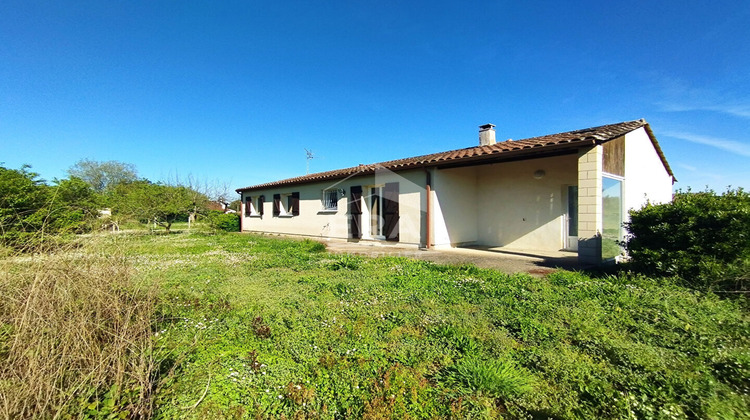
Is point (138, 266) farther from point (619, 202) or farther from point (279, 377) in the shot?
point (619, 202)

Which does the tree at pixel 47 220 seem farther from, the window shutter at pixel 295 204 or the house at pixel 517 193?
the window shutter at pixel 295 204

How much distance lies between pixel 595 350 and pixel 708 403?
800mm

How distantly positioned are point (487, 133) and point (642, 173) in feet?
15.1

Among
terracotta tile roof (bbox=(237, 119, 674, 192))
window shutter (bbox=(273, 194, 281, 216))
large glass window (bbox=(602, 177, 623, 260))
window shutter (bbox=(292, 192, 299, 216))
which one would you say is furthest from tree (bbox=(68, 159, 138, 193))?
large glass window (bbox=(602, 177, 623, 260))

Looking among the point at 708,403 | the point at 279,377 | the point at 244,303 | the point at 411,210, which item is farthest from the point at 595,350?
the point at 411,210

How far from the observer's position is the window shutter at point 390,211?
10.6m

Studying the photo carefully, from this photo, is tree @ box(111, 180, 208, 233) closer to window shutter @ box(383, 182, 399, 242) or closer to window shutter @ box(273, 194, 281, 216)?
window shutter @ box(273, 194, 281, 216)

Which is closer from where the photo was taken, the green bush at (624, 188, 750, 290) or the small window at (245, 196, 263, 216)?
the green bush at (624, 188, 750, 290)

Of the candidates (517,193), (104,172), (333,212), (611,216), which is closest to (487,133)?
(517,193)

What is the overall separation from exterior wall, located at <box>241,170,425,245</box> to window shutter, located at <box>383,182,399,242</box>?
10.1 inches

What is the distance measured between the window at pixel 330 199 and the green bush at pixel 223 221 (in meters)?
A: 8.07

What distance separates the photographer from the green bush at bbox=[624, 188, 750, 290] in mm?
4207

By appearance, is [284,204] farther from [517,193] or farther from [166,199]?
[517,193]

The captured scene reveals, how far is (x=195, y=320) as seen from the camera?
3299mm
